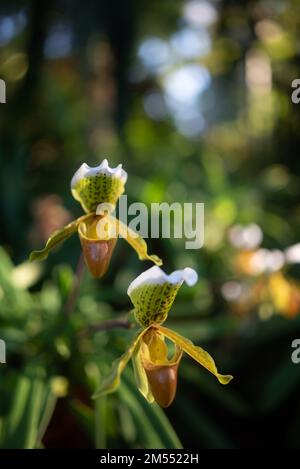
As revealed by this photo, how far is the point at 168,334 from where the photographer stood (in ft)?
1.91

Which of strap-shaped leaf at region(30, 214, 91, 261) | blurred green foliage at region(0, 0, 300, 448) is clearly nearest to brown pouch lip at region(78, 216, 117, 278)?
strap-shaped leaf at region(30, 214, 91, 261)

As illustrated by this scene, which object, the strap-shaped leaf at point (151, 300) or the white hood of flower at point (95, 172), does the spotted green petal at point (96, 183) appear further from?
the strap-shaped leaf at point (151, 300)

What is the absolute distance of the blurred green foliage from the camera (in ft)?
2.77

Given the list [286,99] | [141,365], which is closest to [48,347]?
[141,365]

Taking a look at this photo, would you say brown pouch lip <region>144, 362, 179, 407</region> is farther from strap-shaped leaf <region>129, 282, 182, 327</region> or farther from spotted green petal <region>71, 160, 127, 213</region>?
spotted green petal <region>71, 160, 127, 213</region>

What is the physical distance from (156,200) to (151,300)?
0.80 metres

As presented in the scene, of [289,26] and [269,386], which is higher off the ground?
[289,26]

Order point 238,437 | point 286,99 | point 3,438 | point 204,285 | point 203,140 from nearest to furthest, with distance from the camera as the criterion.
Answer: point 3,438, point 238,437, point 204,285, point 286,99, point 203,140

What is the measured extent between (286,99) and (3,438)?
1.58m

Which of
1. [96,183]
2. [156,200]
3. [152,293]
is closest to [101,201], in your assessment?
[96,183]

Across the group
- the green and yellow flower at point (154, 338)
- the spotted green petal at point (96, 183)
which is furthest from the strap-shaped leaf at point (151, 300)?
the spotted green petal at point (96, 183)

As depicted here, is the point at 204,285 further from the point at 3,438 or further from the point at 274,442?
the point at 3,438

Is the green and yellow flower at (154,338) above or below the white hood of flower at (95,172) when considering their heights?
below

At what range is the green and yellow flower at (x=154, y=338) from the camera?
566 millimetres
